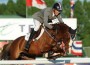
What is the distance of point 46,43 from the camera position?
699 centimetres

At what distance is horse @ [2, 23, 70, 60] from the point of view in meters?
6.64

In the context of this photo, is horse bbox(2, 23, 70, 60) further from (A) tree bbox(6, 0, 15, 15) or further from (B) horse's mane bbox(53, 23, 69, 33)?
(A) tree bbox(6, 0, 15, 15)

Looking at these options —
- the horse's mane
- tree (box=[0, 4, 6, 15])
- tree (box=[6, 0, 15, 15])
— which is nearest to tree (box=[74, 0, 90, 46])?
tree (box=[6, 0, 15, 15])

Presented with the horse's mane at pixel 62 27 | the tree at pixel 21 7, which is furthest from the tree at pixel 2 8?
the horse's mane at pixel 62 27

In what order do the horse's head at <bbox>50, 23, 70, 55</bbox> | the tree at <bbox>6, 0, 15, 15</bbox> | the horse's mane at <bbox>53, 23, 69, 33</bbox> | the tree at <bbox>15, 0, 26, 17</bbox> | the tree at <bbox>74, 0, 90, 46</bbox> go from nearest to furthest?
the horse's head at <bbox>50, 23, 70, 55</bbox> → the horse's mane at <bbox>53, 23, 69, 33</bbox> → the tree at <bbox>74, 0, 90, 46</bbox> → the tree at <bbox>15, 0, 26, 17</bbox> → the tree at <bbox>6, 0, 15, 15</bbox>

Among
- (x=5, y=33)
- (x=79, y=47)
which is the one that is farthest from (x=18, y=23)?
(x=79, y=47)

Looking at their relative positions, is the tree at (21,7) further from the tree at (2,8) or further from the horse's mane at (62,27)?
the horse's mane at (62,27)

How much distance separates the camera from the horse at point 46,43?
6.64 m

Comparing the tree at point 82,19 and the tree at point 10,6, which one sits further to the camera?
the tree at point 10,6

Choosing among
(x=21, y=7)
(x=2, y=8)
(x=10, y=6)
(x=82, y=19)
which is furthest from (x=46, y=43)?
(x=2, y=8)

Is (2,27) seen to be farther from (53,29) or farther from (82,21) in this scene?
(82,21)

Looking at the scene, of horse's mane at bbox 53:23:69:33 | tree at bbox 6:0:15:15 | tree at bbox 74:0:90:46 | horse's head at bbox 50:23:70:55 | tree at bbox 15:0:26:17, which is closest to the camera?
horse's head at bbox 50:23:70:55

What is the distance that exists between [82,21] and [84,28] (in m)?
0.98

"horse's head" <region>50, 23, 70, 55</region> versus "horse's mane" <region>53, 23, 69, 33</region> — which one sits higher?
"horse's mane" <region>53, 23, 69, 33</region>
